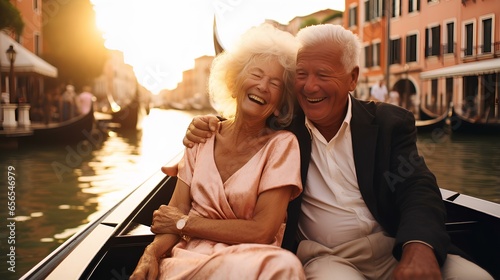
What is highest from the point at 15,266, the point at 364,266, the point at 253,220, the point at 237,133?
the point at 237,133

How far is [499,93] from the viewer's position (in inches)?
335

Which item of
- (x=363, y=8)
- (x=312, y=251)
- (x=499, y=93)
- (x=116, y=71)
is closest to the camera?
(x=312, y=251)

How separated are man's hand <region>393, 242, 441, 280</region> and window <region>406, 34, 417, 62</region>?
13611mm

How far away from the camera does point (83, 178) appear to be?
201 inches

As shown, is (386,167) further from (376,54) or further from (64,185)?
(376,54)

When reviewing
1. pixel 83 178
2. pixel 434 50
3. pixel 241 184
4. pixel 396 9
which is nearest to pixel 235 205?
pixel 241 184

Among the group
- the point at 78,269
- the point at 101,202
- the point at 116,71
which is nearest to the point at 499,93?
the point at 101,202

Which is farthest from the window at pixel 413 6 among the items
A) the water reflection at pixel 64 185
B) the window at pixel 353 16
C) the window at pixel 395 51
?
the water reflection at pixel 64 185

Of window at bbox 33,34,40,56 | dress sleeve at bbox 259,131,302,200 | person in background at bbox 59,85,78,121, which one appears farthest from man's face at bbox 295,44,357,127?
window at bbox 33,34,40,56

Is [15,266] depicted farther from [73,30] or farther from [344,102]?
[73,30]

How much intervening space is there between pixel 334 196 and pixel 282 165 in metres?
0.19

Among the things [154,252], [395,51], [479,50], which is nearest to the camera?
[154,252]

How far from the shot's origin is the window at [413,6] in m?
12.5

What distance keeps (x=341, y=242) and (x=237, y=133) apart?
13.8 inches
